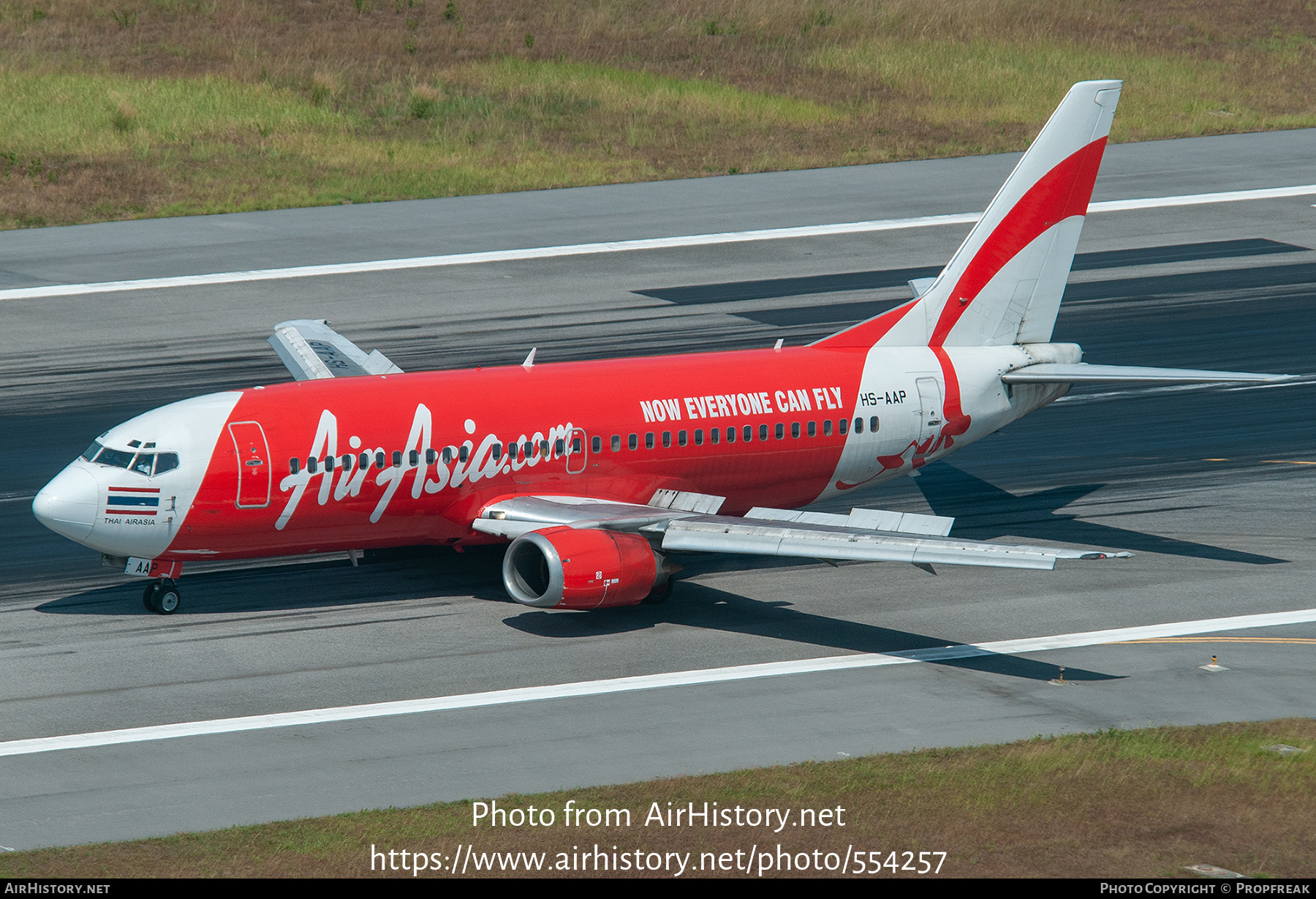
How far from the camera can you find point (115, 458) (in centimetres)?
3206

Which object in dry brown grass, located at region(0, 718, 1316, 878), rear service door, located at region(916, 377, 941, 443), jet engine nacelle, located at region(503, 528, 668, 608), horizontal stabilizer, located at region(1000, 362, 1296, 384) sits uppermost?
horizontal stabilizer, located at region(1000, 362, 1296, 384)

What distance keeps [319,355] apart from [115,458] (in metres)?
9.47

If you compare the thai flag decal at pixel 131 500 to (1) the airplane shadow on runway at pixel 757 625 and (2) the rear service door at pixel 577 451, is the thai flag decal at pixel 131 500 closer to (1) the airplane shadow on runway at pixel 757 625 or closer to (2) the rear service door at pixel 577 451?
(1) the airplane shadow on runway at pixel 757 625

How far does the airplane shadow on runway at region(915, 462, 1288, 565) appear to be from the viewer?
36656 millimetres

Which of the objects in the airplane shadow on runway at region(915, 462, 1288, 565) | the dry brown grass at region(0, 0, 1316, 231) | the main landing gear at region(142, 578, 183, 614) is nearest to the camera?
the main landing gear at region(142, 578, 183, 614)

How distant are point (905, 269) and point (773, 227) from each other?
7231 mm

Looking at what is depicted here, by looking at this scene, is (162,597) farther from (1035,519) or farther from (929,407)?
(1035,519)

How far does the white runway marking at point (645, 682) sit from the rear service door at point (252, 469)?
4.88m

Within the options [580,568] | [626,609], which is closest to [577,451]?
[626,609]

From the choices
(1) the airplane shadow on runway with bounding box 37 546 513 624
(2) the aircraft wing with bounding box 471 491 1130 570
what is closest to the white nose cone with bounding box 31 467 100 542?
(1) the airplane shadow on runway with bounding box 37 546 513 624

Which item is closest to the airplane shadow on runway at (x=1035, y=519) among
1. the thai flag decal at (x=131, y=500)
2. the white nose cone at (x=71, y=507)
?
the thai flag decal at (x=131, y=500)

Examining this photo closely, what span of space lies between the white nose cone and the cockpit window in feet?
1.57

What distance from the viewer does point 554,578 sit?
102 feet

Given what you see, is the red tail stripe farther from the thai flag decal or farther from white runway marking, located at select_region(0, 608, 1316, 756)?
the thai flag decal
